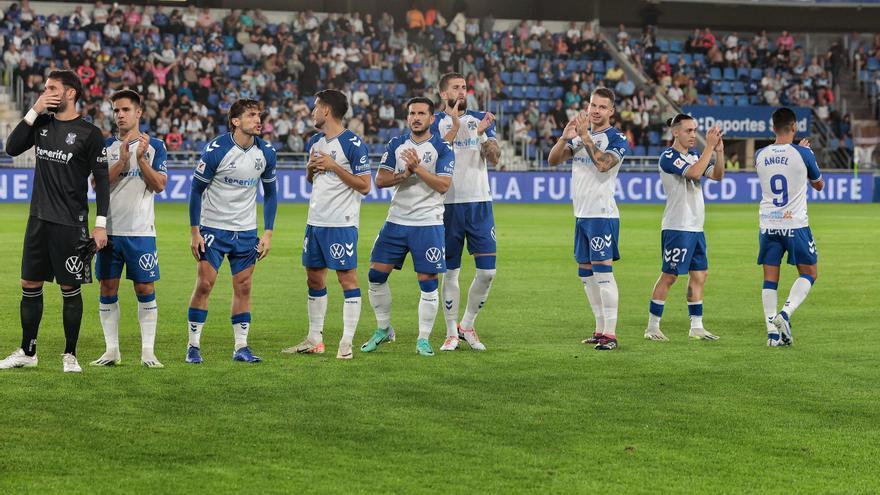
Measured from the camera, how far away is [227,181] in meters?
9.26

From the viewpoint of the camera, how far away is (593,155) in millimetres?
10391

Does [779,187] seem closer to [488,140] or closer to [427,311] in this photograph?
[488,140]

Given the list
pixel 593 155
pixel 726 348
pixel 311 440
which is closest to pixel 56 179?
pixel 311 440

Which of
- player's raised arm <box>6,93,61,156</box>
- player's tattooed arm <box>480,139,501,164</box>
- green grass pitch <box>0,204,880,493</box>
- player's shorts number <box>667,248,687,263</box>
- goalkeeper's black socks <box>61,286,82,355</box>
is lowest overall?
green grass pitch <box>0,204,880,493</box>

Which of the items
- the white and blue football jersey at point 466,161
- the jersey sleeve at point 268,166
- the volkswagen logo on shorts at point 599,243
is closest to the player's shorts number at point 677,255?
the volkswagen logo on shorts at point 599,243

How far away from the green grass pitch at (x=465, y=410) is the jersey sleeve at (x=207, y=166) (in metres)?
1.43

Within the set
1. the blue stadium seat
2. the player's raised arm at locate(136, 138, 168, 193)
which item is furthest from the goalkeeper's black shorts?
the blue stadium seat

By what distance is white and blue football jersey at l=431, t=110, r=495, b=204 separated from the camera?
10305 mm

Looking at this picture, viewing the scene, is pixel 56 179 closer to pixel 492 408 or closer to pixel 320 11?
pixel 492 408

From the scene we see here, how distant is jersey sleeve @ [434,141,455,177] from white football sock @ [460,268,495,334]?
44.7 inches

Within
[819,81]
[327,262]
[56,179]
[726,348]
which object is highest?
[819,81]

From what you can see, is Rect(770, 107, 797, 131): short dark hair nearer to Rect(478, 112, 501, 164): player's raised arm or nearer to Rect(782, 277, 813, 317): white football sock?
Rect(782, 277, 813, 317): white football sock

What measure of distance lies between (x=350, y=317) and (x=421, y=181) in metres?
1.24

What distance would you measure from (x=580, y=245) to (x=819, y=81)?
3832cm
